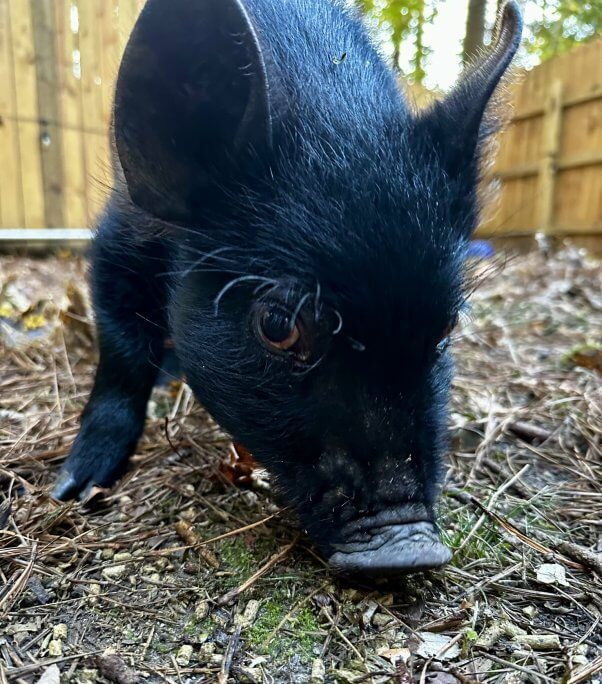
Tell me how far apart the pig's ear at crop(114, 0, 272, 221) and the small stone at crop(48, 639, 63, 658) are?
1.29 m

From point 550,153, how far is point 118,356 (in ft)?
35.7

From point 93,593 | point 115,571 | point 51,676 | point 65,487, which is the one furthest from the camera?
point 65,487

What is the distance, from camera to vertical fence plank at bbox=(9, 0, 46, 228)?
7.60m

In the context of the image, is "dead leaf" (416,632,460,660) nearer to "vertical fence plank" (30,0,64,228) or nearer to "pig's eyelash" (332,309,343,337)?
"pig's eyelash" (332,309,343,337)

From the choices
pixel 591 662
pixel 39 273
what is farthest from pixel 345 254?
pixel 39 273

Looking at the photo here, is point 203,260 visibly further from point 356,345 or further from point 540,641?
point 540,641

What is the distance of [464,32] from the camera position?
5594 mm

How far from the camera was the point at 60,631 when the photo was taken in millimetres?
1740

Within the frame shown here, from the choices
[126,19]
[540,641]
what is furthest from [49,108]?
[540,641]

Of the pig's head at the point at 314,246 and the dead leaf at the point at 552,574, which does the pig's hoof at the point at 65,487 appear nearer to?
the pig's head at the point at 314,246

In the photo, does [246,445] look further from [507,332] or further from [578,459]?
[507,332]

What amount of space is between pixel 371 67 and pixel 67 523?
6.71 feet

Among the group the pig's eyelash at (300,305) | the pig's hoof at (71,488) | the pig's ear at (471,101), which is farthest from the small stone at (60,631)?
the pig's ear at (471,101)

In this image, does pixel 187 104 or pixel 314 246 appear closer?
pixel 314 246
